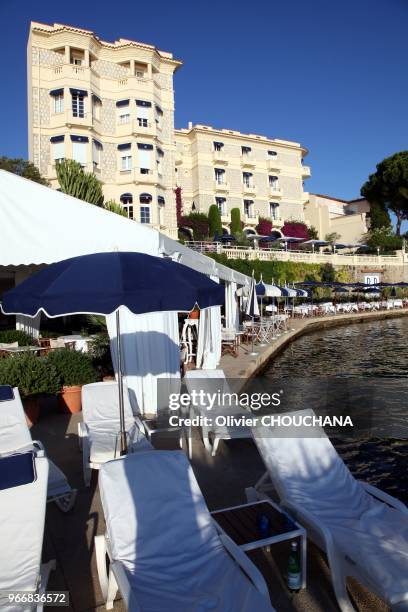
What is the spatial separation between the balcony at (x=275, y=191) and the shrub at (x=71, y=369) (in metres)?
42.4

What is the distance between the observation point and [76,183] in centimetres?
2014

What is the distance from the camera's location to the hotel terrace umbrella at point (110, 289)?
3.42 m

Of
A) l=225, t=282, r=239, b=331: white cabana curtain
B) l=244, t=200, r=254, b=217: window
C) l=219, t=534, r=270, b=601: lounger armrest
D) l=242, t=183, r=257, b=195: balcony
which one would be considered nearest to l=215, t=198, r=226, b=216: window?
l=242, t=183, r=257, b=195: balcony

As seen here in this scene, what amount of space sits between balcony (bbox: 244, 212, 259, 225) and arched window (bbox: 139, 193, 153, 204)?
14.5 metres

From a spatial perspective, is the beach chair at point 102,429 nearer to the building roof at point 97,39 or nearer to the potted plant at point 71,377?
the potted plant at point 71,377

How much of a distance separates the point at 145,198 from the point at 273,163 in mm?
19883

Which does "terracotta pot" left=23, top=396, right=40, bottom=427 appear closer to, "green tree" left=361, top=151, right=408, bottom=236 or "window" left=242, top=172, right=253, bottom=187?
"window" left=242, top=172, right=253, bottom=187

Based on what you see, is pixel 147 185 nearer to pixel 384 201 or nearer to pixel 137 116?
pixel 137 116

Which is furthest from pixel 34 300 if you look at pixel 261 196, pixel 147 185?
pixel 261 196

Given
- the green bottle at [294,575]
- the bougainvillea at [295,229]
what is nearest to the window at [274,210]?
the bougainvillea at [295,229]

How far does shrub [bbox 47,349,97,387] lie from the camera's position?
7024mm

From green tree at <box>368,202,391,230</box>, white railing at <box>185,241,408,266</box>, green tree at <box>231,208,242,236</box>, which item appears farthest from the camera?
green tree at <box>368,202,391,230</box>

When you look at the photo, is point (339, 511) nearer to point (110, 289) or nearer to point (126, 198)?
point (110, 289)

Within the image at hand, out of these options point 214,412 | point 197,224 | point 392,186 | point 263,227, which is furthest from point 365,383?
point 392,186
